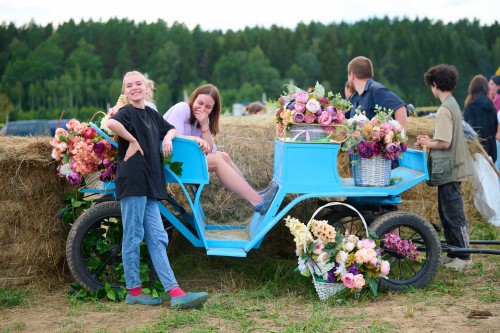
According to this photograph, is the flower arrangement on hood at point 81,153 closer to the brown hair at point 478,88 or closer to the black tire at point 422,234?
the black tire at point 422,234

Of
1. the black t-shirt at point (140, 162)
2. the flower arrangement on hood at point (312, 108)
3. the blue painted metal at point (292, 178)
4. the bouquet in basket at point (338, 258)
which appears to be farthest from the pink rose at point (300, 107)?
the black t-shirt at point (140, 162)

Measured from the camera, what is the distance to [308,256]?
5461 millimetres

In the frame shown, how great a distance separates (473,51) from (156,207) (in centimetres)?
7413

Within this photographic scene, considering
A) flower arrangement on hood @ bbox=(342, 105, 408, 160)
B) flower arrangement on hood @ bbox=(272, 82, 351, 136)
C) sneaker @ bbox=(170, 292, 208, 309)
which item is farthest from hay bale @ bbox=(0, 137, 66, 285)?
flower arrangement on hood @ bbox=(342, 105, 408, 160)


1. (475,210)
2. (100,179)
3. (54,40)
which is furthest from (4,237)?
(54,40)

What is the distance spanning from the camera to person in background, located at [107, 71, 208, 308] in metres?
5.20

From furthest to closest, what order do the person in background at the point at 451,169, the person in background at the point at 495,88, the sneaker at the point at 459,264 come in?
the person in background at the point at 495,88
the sneaker at the point at 459,264
the person in background at the point at 451,169

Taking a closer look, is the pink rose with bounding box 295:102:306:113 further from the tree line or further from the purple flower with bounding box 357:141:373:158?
the tree line

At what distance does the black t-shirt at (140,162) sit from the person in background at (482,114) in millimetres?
5319

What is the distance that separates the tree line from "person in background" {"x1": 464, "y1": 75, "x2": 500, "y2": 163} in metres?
57.4

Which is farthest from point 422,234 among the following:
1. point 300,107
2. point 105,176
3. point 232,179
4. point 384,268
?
point 105,176

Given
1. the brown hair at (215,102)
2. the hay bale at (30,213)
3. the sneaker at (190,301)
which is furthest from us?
the brown hair at (215,102)

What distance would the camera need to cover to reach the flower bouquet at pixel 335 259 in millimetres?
5352

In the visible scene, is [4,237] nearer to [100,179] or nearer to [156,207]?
[100,179]
